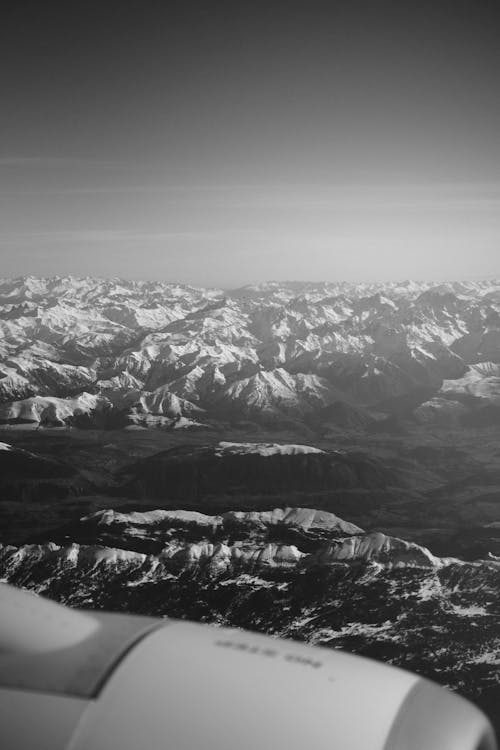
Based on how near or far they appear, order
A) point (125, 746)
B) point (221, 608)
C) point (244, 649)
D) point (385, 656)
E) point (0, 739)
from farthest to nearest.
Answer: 1. point (221, 608)
2. point (385, 656)
3. point (244, 649)
4. point (0, 739)
5. point (125, 746)

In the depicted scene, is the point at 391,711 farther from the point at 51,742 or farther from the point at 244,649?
the point at 51,742

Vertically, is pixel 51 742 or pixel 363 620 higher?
pixel 51 742

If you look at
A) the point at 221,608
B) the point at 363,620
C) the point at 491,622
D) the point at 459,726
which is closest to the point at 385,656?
the point at 363,620

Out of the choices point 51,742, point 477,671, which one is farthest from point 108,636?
point 477,671

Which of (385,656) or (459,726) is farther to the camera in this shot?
(385,656)

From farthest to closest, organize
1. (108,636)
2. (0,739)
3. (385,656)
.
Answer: (385,656), (108,636), (0,739)

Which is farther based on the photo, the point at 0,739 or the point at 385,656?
the point at 385,656

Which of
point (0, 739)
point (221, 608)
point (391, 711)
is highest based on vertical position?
point (391, 711)

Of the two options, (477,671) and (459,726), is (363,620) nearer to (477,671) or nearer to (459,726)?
(477,671)

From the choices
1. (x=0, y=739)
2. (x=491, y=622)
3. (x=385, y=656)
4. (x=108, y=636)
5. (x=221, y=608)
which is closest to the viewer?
(x=0, y=739)
